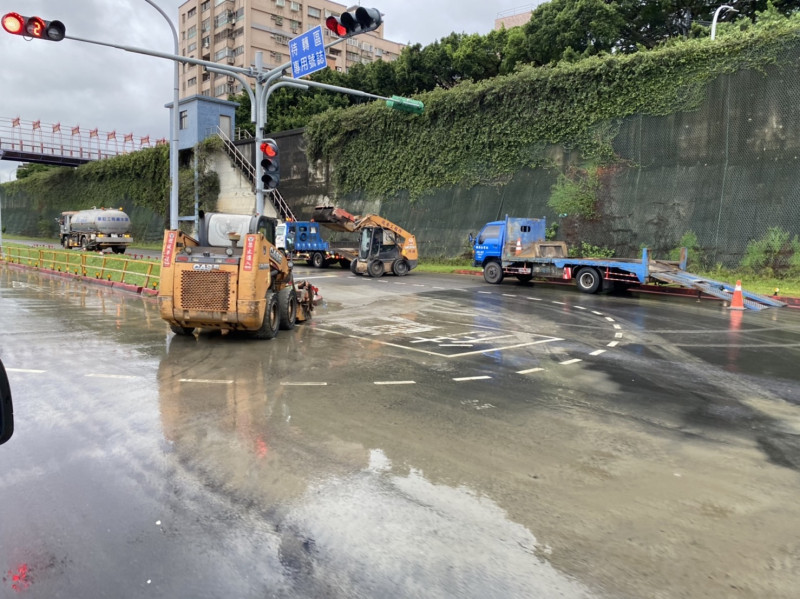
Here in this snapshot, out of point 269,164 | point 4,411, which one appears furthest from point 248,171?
point 4,411


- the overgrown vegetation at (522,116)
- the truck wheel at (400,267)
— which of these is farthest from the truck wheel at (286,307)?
the overgrown vegetation at (522,116)

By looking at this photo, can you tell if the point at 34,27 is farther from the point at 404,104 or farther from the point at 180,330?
the point at 404,104

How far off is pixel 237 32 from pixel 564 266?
7807cm

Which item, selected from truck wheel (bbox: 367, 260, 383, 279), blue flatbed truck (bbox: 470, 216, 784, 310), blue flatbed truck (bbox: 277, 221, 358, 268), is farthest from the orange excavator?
blue flatbed truck (bbox: 470, 216, 784, 310)

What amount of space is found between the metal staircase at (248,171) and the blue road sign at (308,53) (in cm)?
2472

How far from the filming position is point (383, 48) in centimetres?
10162

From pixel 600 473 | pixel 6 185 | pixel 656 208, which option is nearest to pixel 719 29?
pixel 656 208

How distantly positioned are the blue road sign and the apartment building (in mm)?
69273

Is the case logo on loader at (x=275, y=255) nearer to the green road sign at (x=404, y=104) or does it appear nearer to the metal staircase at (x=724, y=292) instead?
the green road sign at (x=404, y=104)

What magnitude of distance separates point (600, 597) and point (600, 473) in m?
1.74

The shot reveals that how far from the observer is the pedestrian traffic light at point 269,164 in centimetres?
1380

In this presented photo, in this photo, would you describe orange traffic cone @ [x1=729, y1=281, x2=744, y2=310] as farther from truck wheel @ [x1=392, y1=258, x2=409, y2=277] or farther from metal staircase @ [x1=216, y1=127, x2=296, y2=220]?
metal staircase @ [x1=216, y1=127, x2=296, y2=220]

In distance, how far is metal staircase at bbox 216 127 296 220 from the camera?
41344 millimetres

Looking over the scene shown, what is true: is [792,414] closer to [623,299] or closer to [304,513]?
[304,513]
